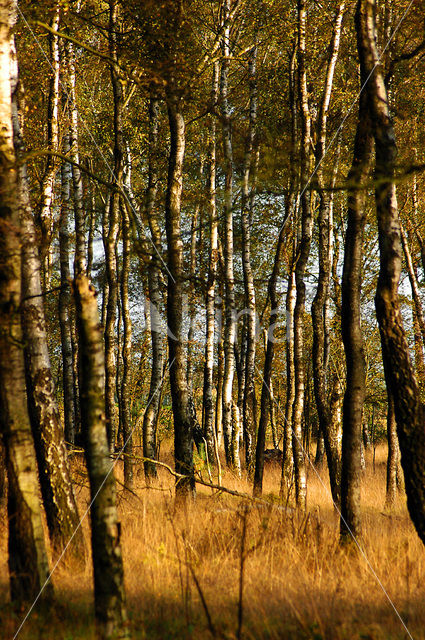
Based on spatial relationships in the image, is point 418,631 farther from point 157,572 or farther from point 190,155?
point 190,155

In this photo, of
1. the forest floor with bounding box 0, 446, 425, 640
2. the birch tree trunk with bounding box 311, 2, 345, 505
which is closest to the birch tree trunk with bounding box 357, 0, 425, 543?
the forest floor with bounding box 0, 446, 425, 640

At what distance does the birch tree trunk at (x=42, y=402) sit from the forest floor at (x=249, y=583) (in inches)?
13.8

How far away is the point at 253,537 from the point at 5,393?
3.24 metres

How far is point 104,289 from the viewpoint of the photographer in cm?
1764

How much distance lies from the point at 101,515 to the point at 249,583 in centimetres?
194

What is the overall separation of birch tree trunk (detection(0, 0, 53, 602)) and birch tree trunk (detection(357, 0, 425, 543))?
2911mm

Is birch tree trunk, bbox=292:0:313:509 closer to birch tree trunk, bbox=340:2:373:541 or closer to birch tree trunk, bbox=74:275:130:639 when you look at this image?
birch tree trunk, bbox=340:2:373:541

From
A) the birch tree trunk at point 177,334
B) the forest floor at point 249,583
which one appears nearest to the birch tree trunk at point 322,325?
the forest floor at point 249,583

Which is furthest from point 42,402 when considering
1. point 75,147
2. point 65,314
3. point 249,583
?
point 75,147

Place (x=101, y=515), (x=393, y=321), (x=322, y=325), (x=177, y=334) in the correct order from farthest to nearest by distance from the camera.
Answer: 1. (x=322, y=325)
2. (x=177, y=334)
3. (x=393, y=321)
4. (x=101, y=515)

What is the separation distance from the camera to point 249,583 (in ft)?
15.6

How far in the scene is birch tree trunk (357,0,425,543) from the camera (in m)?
4.65

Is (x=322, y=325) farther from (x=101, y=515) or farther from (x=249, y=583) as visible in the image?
(x=101, y=515)

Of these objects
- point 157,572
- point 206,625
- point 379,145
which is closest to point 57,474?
point 157,572
